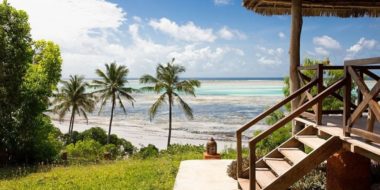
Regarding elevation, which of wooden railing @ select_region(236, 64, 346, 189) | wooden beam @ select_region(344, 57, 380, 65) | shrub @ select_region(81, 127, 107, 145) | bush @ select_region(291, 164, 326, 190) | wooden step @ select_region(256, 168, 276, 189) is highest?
wooden beam @ select_region(344, 57, 380, 65)

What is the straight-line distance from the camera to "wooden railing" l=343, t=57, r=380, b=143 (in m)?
5.46

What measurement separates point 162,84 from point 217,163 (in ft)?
74.2

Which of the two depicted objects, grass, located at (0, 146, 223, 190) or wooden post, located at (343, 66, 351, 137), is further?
grass, located at (0, 146, 223, 190)

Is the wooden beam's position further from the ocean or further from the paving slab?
the ocean

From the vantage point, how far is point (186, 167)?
11648 mm

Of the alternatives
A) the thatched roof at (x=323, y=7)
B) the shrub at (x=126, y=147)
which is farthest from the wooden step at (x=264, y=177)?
the shrub at (x=126, y=147)

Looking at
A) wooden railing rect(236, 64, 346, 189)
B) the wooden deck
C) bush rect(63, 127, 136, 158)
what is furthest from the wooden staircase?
bush rect(63, 127, 136, 158)

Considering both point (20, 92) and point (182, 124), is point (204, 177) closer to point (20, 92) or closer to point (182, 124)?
point (20, 92)

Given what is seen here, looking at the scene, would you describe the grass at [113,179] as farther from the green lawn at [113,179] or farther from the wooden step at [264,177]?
the wooden step at [264,177]

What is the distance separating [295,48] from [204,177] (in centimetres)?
396

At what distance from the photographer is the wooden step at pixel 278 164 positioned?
7.48m

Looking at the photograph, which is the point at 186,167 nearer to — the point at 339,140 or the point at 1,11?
the point at 339,140

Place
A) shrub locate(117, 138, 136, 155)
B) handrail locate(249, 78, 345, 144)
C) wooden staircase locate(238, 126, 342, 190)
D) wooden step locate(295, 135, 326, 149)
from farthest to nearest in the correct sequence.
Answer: shrub locate(117, 138, 136, 155) < wooden step locate(295, 135, 326, 149) < handrail locate(249, 78, 345, 144) < wooden staircase locate(238, 126, 342, 190)

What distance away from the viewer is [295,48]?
10.3 metres
